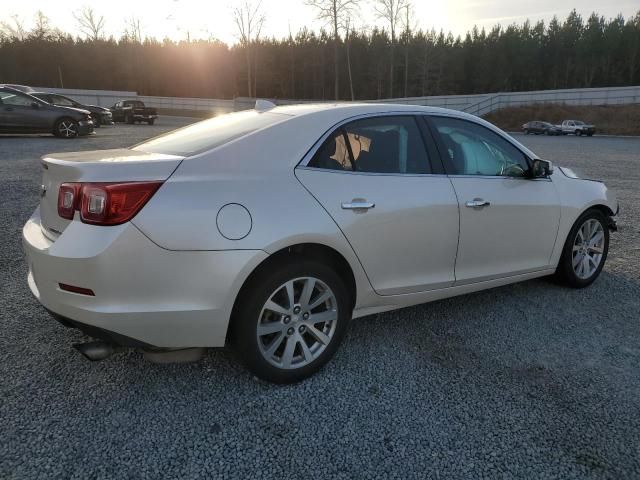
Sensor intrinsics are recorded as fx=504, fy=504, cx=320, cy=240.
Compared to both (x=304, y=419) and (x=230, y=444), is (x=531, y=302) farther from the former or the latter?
(x=230, y=444)

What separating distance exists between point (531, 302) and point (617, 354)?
92cm

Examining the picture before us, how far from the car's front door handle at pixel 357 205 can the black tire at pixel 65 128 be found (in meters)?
17.2

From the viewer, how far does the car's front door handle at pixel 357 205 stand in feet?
9.49

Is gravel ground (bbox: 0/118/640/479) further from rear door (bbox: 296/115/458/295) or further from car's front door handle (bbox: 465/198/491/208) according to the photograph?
car's front door handle (bbox: 465/198/491/208)

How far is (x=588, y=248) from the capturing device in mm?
4562

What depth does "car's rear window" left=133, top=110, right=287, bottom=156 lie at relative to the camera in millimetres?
2910

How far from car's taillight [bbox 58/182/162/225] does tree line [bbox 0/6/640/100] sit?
6536cm

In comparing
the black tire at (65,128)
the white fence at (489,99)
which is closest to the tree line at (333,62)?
the white fence at (489,99)

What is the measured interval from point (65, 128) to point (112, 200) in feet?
56.3

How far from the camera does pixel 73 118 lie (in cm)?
1736

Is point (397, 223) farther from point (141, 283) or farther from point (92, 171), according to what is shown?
point (92, 171)

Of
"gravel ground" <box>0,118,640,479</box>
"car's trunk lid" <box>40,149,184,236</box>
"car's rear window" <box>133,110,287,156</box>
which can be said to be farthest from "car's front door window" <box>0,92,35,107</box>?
"car's trunk lid" <box>40,149,184,236</box>

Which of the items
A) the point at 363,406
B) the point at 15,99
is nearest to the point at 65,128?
the point at 15,99

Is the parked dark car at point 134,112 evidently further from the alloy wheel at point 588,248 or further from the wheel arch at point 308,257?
the wheel arch at point 308,257
